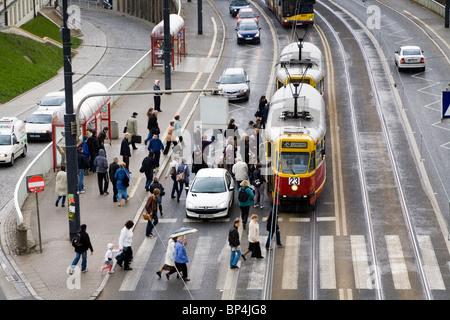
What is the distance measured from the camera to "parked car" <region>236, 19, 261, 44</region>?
5644 centimetres

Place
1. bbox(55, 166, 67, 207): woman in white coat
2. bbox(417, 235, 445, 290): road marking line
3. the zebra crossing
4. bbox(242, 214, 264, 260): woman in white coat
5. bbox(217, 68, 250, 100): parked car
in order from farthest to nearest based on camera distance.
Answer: bbox(217, 68, 250, 100): parked car → bbox(55, 166, 67, 207): woman in white coat → bbox(242, 214, 264, 260): woman in white coat → the zebra crossing → bbox(417, 235, 445, 290): road marking line

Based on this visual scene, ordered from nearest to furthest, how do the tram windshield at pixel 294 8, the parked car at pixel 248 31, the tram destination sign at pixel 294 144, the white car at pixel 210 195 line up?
the white car at pixel 210 195, the tram destination sign at pixel 294 144, the parked car at pixel 248 31, the tram windshield at pixel 294 8

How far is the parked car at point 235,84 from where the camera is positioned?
4388 cm

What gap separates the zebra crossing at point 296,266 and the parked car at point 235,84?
16.0m

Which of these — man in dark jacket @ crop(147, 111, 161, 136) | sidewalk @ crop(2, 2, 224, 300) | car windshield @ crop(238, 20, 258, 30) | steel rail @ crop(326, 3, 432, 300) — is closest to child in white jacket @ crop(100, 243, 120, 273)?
sidewalk @ crop(2, 2, 224, 300)

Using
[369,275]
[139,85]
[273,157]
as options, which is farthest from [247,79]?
[369,275]

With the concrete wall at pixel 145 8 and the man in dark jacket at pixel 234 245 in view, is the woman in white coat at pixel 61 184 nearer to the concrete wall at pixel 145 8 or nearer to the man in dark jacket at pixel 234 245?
the man in dark jacket at pixel 234 245

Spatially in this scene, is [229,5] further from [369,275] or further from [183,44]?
[369,275]

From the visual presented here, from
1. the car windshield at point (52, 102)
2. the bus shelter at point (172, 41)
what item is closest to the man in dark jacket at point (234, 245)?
the car windshield at point (52, 102)

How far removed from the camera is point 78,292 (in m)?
24.9

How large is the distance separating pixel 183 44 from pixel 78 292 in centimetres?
3222

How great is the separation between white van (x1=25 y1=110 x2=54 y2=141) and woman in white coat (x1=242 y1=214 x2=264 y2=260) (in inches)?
753

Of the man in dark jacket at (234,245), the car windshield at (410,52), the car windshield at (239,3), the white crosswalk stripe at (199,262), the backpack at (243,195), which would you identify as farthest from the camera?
the car windshield at (239,3)

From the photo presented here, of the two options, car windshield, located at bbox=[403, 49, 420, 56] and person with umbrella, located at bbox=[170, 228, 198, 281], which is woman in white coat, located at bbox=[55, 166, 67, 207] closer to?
person with umbrella, located at bbox=[170, 228, 198, 281]
